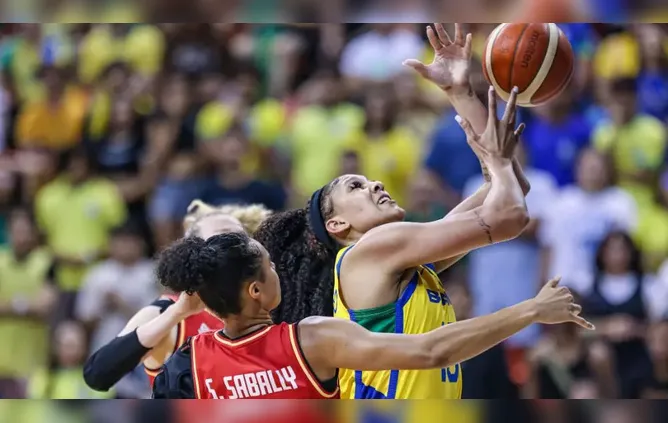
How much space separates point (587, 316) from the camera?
6699mm

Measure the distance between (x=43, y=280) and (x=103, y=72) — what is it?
73.3 inches

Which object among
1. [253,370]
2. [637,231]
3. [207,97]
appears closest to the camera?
[253,370]

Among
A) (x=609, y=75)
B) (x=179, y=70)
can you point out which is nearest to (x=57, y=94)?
(x=179, y=70)

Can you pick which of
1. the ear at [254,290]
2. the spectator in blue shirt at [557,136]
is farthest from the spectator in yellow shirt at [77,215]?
the ear at [254,290]

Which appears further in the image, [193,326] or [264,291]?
[193,326]

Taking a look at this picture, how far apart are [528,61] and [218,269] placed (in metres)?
1.46

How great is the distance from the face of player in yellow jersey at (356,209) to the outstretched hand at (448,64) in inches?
16.6

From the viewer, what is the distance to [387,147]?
25.2 feet

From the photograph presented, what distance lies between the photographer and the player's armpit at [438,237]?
11.5ft

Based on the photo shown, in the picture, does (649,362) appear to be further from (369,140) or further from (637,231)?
(369,140)

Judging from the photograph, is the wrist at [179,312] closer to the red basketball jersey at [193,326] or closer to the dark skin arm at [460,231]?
the red basketball jersey at [193,326]

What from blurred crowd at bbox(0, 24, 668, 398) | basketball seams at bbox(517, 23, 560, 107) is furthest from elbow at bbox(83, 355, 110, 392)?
blurred crowd at bbox(0, 24, 668, 398)

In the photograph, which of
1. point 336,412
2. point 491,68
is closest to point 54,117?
point 491,68

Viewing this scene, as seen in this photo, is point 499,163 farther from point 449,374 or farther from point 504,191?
point 449,374
